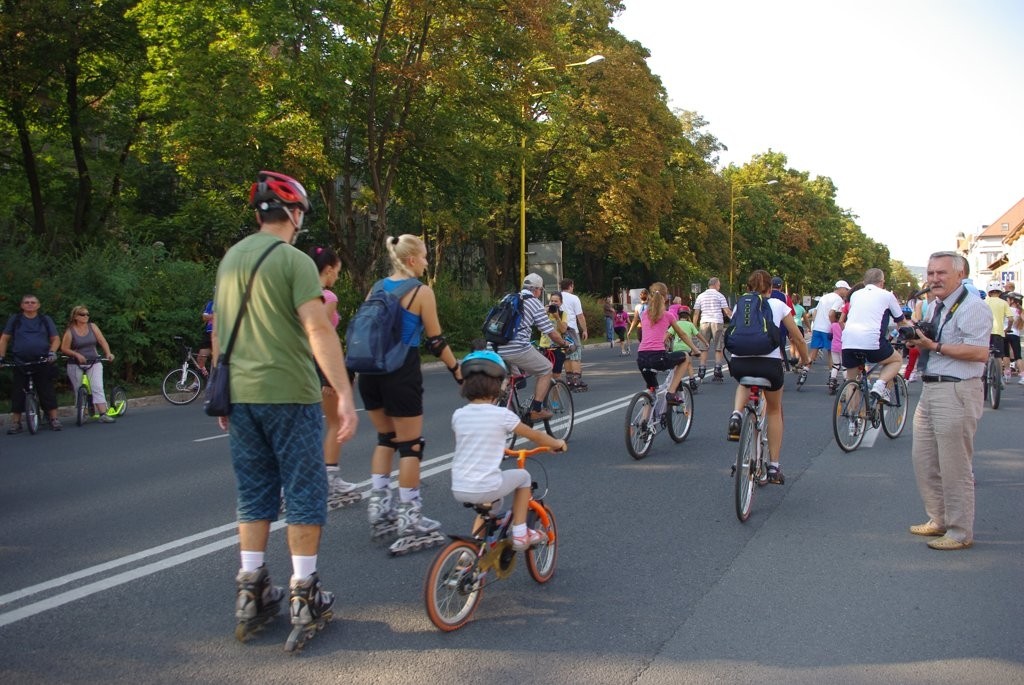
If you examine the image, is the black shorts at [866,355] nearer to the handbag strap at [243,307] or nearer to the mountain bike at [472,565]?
the mountain bike at [472,565]

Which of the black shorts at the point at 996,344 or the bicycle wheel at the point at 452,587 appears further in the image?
the black shorts at the point at 996,344

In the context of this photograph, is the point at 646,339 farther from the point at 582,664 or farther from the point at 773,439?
the point at 582,664

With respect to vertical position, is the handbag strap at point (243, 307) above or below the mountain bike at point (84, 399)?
above

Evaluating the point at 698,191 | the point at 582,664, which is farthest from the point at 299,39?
the point at 698,191

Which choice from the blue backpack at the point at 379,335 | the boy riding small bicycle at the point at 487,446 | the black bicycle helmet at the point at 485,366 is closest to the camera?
the boy riding small bicycle at the point at 487,446

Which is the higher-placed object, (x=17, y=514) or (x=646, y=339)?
(x=646, y=339)

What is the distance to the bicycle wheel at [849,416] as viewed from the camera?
30.9 feet

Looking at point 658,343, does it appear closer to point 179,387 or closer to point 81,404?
point 81,404

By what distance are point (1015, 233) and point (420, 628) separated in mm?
89238

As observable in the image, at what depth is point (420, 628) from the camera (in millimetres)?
4367

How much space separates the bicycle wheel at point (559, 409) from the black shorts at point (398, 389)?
13.9ft

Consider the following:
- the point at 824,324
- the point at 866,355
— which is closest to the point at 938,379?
the point at 866,355

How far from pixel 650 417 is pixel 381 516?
155 inches

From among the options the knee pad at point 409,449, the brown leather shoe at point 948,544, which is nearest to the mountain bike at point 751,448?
the brown leather shoe at point 948,544
